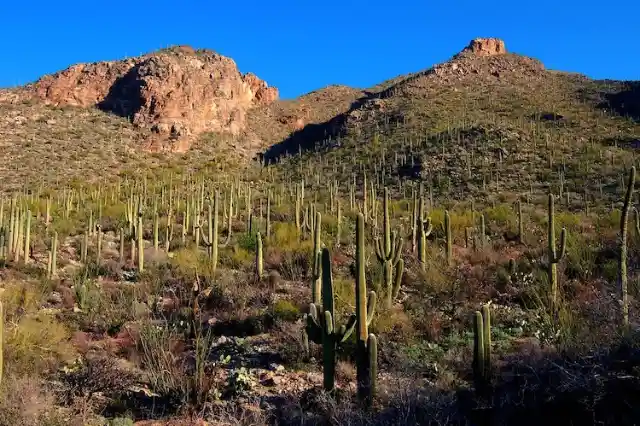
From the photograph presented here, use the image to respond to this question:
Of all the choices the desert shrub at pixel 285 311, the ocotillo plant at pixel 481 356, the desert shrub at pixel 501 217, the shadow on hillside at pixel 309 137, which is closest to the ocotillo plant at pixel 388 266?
the desert shrub at pixel 285 311

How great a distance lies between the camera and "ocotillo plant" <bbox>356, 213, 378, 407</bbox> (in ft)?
18.0

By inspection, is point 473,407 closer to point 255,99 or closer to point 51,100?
point 51,100

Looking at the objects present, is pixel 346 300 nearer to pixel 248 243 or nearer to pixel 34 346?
pixel 34 346

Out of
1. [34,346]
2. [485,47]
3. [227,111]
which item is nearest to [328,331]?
[34,346]

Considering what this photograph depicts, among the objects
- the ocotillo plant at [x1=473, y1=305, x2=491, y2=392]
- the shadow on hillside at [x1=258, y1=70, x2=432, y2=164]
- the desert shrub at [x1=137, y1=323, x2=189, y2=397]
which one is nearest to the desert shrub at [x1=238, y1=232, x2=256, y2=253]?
the desert shrub at [x1=137, y1=323, x2=189, y2=397]

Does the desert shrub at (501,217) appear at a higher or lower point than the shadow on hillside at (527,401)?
higher

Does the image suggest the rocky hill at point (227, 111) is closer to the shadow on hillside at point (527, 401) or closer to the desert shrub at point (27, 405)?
the desert shrub at point (27, 405)

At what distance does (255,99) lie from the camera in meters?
56.7

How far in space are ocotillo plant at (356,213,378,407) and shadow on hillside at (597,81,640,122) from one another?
40.8 metres

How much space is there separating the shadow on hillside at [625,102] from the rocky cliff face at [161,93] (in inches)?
1265

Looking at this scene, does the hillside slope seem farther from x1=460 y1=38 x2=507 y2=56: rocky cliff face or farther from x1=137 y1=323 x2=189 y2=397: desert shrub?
x1=137 y1=323 x2=189 y2=397: desert shrub

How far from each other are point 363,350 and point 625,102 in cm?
4553

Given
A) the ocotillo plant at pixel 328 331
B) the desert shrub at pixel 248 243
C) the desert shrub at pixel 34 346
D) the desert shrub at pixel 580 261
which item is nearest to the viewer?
the ocotillo plant at pixel 328 331

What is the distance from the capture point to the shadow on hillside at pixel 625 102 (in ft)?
134
